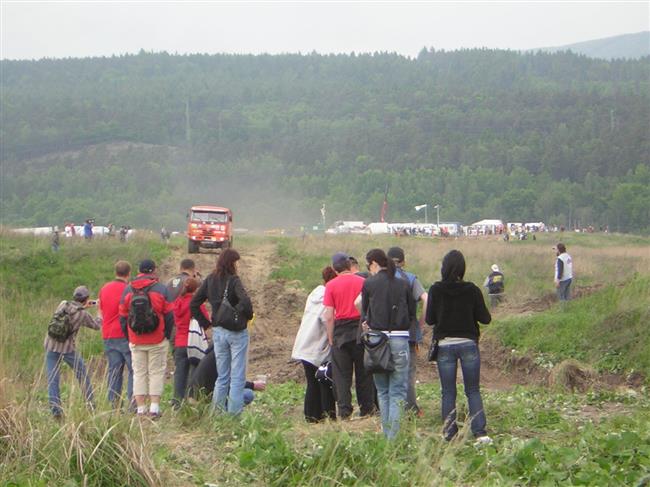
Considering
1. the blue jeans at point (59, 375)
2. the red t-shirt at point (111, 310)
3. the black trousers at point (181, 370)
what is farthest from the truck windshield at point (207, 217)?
the black trousers at point (181, 370)

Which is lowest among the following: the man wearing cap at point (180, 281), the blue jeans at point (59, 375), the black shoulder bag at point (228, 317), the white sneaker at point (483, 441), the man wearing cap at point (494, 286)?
the man wearing cap at point (494, 286)

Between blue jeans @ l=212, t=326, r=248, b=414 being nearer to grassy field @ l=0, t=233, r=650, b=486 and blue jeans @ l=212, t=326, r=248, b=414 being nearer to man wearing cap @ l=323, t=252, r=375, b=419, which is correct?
grassy field @ l=0, t=233, r=650, b=486

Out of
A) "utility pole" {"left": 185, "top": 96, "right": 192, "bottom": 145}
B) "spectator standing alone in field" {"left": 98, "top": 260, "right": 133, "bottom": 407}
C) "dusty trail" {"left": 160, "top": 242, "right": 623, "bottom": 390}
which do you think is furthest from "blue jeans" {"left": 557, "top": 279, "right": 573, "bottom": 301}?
"utility pole" {"left": 185, "top": 96, "right": 192, "bottom": 145}

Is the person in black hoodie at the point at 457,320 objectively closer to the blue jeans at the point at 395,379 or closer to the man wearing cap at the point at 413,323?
the blue jeans at the point at 395,379

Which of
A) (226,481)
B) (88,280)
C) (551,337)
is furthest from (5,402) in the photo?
(88,280)

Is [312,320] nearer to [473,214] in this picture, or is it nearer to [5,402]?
[5,402]

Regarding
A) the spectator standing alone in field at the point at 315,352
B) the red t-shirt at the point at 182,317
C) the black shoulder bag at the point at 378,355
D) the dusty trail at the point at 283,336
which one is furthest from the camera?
the dusty trail at the point at 283,336

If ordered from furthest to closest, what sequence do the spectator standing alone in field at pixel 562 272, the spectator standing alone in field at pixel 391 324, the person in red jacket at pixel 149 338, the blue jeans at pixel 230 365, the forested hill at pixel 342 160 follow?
the forested hill at pixel 342 160
the spectator standing alone in field at pixel 562 272
the person in red jacket at pixel 149 338
the blue jeans at pixel 230 365
the spectator standing alone in field at pixel 391 324

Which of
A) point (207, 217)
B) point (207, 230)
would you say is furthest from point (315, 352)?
point (207, 217)

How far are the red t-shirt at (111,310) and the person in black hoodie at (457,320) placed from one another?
3.90m

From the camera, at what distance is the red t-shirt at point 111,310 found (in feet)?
38.2

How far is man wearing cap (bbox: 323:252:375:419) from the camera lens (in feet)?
35.3

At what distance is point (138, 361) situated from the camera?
441 inches

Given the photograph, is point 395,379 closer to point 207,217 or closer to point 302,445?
point 302,445
